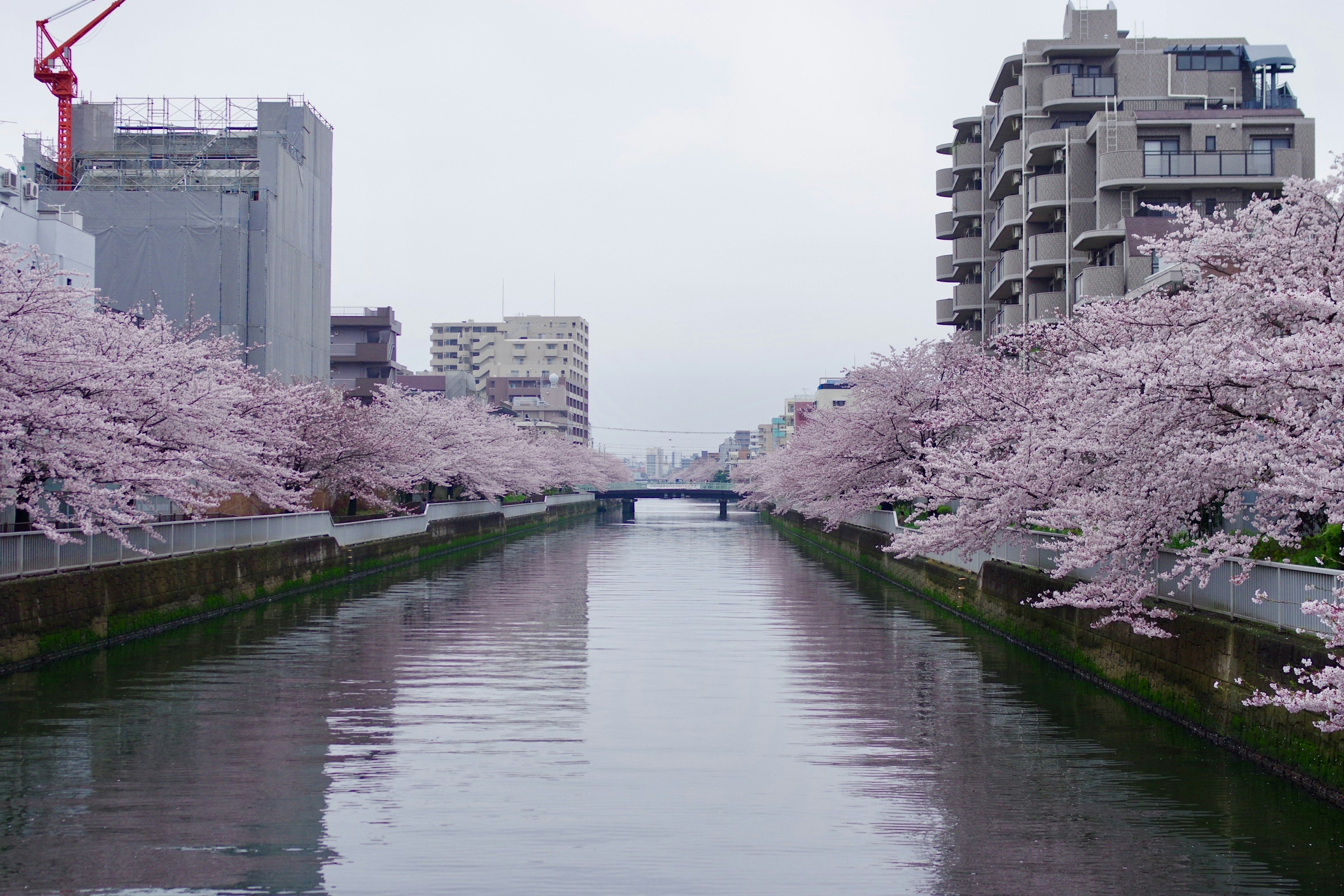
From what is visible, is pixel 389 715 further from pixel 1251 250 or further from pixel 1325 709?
pixel 1251 250

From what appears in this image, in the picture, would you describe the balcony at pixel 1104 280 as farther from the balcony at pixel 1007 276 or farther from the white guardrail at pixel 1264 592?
the white guardrail at pixel 1264 592

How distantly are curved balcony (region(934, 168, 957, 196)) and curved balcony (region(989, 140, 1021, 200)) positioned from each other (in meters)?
9.39

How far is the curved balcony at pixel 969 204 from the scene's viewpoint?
6050 cm

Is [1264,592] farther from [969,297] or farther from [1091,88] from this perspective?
[969,297]

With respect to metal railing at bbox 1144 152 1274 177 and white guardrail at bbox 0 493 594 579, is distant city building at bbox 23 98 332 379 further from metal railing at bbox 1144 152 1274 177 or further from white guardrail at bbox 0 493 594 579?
metal railing at bbox 1144 152 1274 177

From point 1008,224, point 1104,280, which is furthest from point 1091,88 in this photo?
point 1104,280

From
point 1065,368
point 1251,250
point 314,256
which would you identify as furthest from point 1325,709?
point 314,256

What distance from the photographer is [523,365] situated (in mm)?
185125

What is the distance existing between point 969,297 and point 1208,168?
58.6 ft

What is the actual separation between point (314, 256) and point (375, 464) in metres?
31.2

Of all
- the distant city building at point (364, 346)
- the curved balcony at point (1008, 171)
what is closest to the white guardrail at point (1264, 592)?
the curved balcony at point (1008, 171)

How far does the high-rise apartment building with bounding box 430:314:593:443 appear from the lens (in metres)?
170

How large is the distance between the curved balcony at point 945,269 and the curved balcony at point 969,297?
12.2 feet

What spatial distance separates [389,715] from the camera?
16859 millimetres
